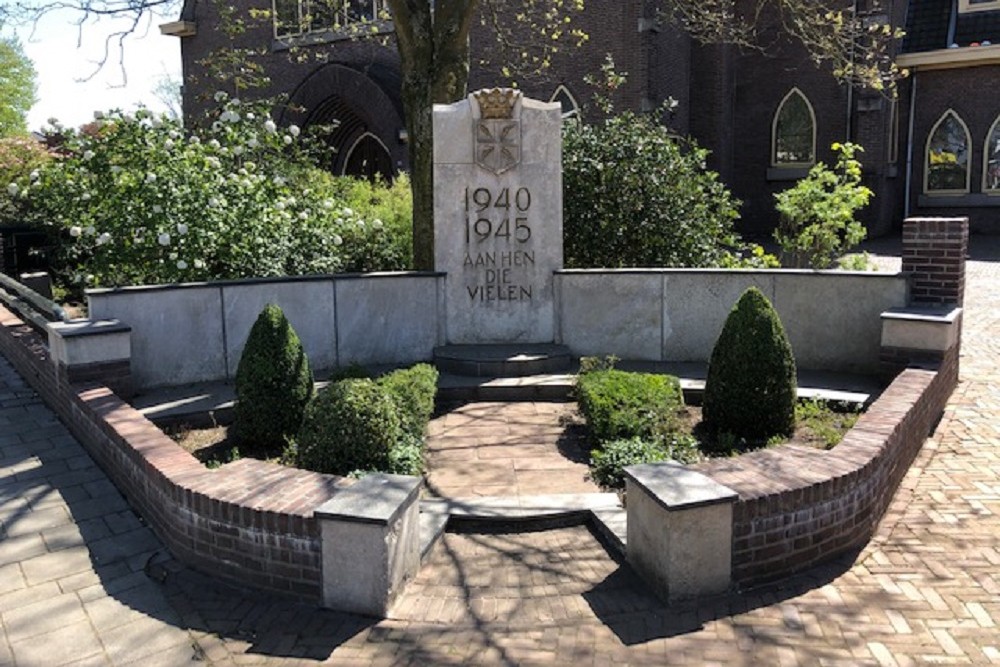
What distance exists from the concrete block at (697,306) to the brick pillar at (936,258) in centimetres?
133

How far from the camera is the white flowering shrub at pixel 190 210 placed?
9.02 meters

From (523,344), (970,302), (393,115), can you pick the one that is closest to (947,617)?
(523,344)

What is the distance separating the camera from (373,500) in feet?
13.9

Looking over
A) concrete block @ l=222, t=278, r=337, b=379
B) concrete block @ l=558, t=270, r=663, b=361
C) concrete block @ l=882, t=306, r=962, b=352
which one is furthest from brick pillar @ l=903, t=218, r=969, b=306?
concrete block @ l=222, t=278, r=337, b=379

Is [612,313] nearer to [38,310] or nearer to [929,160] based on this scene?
[38,310]

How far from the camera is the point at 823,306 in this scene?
845 centimetres

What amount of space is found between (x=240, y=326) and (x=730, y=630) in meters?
5.81

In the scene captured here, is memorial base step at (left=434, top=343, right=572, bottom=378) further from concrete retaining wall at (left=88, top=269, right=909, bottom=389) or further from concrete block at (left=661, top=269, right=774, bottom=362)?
concrete block at (left=661, top=269, right=774, bottom=362)

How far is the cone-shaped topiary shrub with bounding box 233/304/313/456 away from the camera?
6.35m

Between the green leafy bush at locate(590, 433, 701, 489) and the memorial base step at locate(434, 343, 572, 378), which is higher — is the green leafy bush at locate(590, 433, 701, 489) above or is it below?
below

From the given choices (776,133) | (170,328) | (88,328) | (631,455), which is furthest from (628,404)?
(776,133)

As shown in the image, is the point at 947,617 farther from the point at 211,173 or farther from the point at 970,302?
the point at 970,302

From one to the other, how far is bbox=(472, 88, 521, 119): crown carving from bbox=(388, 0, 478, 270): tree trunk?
1.09m

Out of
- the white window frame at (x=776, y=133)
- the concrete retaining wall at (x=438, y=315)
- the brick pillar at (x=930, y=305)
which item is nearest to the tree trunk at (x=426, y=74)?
the concrete retaining wall at (x=438, y=315)
